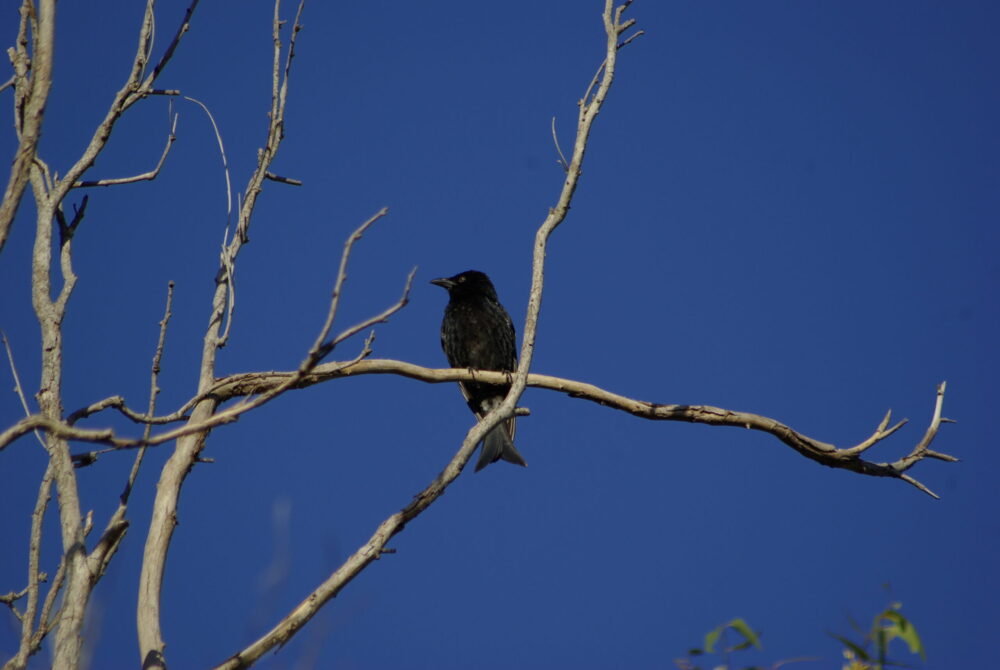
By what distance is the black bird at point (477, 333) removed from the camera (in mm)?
6941

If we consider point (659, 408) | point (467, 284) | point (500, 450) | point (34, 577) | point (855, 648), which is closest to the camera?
point (855, 648)

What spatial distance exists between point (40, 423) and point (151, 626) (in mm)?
1261

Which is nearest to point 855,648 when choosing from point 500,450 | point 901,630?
point 901,630

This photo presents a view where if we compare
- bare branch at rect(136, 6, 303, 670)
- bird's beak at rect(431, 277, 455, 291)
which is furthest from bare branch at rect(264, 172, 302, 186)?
bird's beak at rect(431, 277, 455, 291)

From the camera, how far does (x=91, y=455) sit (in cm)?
374

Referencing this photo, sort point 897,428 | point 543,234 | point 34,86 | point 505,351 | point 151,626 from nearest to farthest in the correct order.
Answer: point 34,86 < point 151,626 < point 543,234 < point 897,428 < point 505,351

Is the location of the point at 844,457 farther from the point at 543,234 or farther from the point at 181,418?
the point at 181,418

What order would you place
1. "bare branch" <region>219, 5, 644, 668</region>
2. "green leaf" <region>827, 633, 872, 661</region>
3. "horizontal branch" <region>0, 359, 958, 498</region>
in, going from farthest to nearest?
→ "horizontal branch" <region>0, 359, 958, 498</region> < "bare branch" <region>219, 5, 644, 668</region> < "green leaf" <region>827, 633, 872, 661</region>

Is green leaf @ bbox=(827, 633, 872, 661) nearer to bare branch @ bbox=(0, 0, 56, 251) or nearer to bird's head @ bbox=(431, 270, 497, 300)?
bare branch @ bbox=(0, 0, 56, 251)

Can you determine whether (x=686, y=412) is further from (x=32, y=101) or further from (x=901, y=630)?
(x=32, y=101)

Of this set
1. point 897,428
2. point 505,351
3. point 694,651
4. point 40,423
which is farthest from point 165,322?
point 505,351

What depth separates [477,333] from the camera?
7.13 metres

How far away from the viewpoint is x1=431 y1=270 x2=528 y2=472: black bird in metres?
6.94

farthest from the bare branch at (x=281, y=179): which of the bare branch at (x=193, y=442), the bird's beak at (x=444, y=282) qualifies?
the bird's beak at (x=444, y=282)
